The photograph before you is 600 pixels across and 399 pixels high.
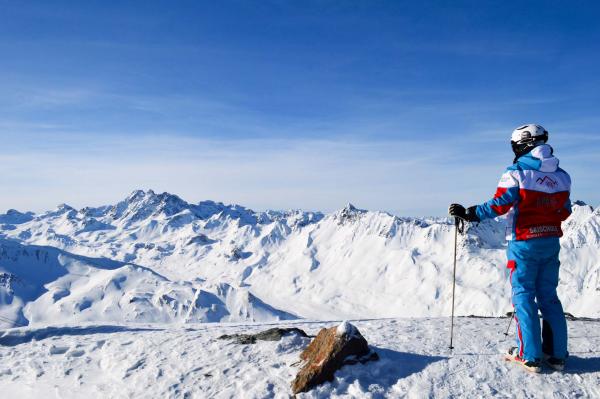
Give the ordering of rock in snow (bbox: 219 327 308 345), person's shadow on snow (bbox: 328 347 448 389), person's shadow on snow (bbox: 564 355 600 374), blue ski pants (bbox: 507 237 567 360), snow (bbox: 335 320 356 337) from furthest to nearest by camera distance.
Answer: rock in snow (bbox: 219 327 308 345)
snow (bbox: 335 320 356 337)
person's shadow on snow (bbox: 328 347 448 389)
person's shadow on snow (bbox: 564 355 600 374)
blue ski pants (bbox: 507 237 567 360)

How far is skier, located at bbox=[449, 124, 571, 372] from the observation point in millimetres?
8258

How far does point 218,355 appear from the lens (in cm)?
1136

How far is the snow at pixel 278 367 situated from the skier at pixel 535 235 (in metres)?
0.54

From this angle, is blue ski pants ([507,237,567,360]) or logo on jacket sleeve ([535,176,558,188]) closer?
logo on jacket sleeve ([535,176,558,188])

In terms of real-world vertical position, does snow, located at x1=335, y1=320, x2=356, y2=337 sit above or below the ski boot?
above

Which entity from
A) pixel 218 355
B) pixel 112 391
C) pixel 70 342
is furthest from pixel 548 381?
pixel 70 342

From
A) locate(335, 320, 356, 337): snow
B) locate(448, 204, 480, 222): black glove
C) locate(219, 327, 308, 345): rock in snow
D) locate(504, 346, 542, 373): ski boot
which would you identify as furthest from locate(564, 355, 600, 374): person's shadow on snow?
locate(219, 327, 308, 345): rock in snow

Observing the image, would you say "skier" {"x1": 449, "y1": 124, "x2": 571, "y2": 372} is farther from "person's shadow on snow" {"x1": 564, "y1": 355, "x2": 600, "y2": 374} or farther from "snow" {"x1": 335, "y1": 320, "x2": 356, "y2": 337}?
"snow" {"x1": 335, "y1": 320, "x2": 356, "y2": 337}

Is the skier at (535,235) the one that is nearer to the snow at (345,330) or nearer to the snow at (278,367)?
the snow at (278,367)

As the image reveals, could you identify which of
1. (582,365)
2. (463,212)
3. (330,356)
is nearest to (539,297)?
(582,365)

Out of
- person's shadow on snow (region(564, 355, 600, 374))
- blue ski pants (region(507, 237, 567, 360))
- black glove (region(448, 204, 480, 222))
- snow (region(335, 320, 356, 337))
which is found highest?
black glove (region(448, 204, 480, 222))

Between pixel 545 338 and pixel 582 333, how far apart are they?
382 centimetres

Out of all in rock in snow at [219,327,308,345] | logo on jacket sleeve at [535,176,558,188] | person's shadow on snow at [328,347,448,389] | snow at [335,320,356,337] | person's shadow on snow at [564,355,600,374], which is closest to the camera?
logo on jacket sleeve at [535,176,558,188]

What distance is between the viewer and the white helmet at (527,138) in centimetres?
862
